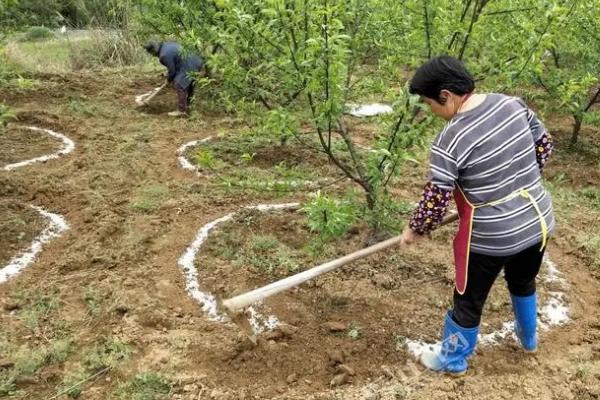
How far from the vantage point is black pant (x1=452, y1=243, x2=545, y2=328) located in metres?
3.15

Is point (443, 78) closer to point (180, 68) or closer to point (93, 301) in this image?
point (93, 301)

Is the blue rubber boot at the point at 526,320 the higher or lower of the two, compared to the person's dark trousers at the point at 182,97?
higher

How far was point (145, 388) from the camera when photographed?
3396 mm

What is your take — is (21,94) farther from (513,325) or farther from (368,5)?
(513,325)

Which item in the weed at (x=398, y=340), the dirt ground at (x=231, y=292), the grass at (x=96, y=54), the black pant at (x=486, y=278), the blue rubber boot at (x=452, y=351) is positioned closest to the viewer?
the black pant at (x=486, y=278)

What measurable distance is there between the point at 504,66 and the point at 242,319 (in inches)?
97.1

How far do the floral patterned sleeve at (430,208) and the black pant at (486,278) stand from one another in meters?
0.32

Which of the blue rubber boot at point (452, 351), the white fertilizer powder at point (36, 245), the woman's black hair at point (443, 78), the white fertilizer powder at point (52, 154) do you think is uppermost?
the woman's black hair at point (443, 78)

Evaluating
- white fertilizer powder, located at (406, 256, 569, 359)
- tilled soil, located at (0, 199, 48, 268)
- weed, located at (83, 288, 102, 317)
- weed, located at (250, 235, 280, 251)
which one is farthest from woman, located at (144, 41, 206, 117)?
white fertilizer powder, located at (406, 256, 569, 359)

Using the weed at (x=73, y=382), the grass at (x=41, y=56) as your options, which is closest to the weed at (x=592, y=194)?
the weed at (x=73, y=382)

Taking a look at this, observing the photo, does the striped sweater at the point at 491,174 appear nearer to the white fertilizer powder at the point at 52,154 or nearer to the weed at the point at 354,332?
the weed at the point at 354,332

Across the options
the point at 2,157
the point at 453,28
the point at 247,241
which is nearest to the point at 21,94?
the point at 2,157

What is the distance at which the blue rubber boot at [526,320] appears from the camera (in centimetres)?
352

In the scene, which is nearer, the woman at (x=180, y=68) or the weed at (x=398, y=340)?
the weed at (x=398, y=340)
